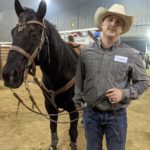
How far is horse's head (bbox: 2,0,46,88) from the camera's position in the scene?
6.53ft

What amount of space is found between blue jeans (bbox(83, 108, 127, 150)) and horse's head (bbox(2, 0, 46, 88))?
586 mm

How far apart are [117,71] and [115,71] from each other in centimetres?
1

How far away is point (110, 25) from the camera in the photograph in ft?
5.59

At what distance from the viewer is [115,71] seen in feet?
5.61

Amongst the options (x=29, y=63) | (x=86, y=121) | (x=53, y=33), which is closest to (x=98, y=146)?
(x=86, y=121)

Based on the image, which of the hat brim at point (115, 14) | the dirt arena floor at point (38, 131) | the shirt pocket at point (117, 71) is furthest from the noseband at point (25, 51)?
the dirt arena floor at point (38, 131)

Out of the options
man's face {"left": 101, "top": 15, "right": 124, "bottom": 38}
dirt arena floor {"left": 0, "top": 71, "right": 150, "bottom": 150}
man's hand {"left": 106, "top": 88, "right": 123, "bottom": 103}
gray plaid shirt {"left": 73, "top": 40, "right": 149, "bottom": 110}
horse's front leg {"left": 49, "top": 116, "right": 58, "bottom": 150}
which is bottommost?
dirt arena floor {"left": 0, "top": 71, "right": 150, "bottom": 150}

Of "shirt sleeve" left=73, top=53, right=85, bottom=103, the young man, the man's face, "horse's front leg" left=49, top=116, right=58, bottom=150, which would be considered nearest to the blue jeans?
the young man

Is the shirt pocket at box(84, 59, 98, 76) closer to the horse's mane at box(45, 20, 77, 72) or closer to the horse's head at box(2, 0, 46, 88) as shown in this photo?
the horse's head at box(2, 0, 46, 88)

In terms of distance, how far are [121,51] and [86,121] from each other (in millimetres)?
538

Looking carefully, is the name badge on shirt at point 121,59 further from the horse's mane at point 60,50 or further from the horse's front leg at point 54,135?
the horse's front leg at point 54,135

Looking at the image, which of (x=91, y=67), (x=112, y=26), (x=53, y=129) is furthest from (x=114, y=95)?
(x=53, y=129)

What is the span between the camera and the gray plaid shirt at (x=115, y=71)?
1.70 metres

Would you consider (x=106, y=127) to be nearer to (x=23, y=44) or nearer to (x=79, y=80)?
(x=79, y=80)
